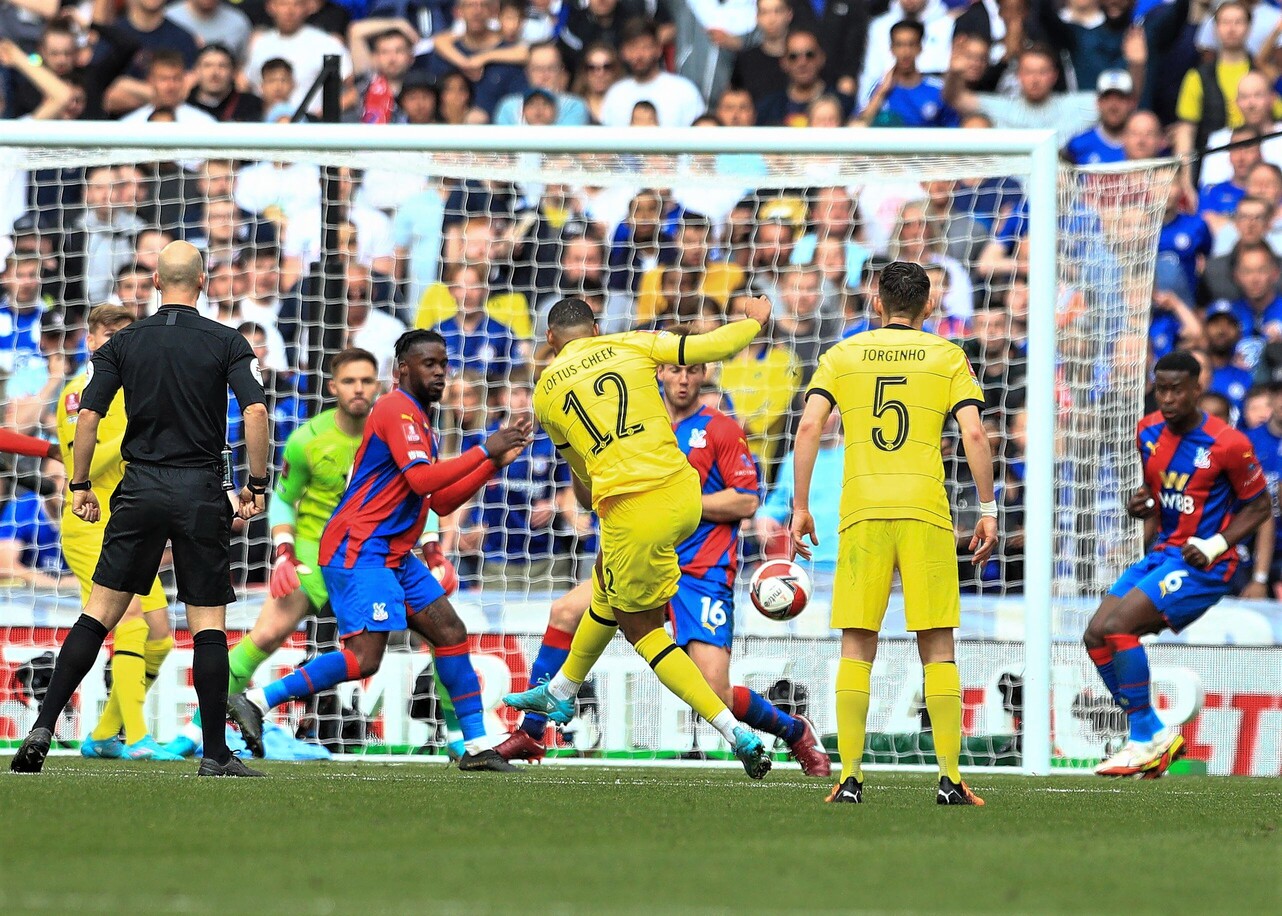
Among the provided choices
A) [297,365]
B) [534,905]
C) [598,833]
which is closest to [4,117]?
[297,365]

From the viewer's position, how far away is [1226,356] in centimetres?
1298

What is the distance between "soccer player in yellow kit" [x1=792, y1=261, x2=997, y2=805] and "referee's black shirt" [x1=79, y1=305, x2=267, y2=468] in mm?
2472

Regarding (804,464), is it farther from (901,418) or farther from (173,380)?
(173,380)

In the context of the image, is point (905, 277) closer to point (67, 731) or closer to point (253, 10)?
point (67, 731)

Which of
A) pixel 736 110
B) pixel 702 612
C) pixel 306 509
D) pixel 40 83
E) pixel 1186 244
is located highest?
pixel 40 83

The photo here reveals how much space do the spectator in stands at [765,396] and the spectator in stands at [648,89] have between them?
3595mm

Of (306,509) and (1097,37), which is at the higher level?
(1097,37)

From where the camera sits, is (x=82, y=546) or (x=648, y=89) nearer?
(x=82, y=546)

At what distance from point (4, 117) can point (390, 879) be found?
12.0 meters

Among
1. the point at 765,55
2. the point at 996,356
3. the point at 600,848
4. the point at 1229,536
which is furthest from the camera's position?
the point at 765,55

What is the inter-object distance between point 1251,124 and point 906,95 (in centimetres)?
258

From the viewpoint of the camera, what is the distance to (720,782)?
8.53m

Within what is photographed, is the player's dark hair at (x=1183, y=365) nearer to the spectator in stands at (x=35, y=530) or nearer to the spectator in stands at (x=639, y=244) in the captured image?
the spectator in stands at (x=639, y=244)

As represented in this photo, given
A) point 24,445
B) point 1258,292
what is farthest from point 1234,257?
point 24,445
